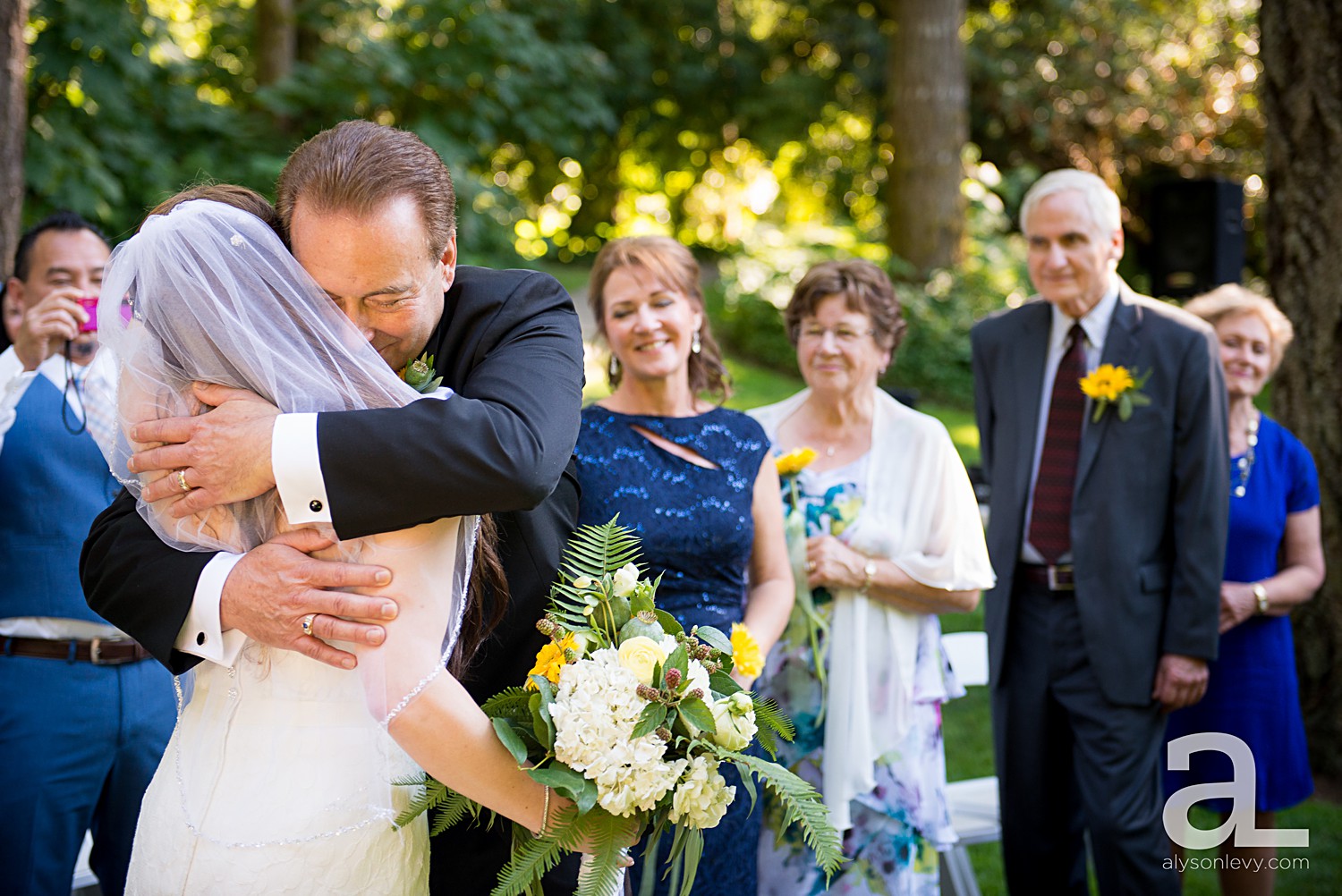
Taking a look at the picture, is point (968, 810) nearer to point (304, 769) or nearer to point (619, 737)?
point (619, 737)

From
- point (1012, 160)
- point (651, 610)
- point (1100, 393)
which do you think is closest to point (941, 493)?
point (1100, 393)

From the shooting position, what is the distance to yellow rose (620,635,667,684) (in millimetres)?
1790

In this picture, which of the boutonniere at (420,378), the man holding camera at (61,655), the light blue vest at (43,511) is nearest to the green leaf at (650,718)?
the boutonniere at (420,378)

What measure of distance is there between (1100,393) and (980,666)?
1.65 m

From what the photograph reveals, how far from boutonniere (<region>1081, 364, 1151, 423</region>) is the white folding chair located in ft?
3.40

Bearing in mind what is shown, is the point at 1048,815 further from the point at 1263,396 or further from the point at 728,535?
the point at 1263,396

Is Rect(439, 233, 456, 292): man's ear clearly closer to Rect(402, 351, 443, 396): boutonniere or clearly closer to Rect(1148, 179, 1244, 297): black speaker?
Rect(402, 351, 443, 396): boutonniere

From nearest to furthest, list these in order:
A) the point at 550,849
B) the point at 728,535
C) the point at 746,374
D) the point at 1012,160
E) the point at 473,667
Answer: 1. the point at 550,849
2. the point at 473,667
3. the point at 728,535
4. the point at 746,374
5. the point at 1012,160

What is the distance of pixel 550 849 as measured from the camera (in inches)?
67.4

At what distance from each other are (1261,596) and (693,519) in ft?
7.57

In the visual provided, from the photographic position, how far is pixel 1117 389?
368 cm

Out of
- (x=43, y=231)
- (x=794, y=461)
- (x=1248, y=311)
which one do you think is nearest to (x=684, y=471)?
(x=794, y=461)

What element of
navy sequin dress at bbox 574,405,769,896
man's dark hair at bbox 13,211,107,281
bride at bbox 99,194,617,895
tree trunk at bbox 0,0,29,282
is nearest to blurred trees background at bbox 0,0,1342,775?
tree trunk at bbox 0,0,29,282

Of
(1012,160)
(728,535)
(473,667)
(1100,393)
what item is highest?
(1012,160)
